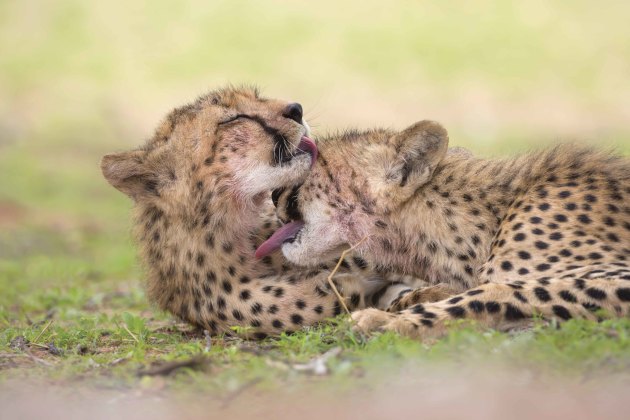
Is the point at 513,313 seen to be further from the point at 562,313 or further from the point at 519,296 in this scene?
the point at 562,313

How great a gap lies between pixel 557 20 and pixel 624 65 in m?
2.97

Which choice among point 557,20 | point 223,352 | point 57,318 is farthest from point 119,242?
point 557,20

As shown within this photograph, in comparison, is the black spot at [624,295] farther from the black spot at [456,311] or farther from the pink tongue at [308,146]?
the pink tongue at [308,146]

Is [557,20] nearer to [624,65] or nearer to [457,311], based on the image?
[624,65]

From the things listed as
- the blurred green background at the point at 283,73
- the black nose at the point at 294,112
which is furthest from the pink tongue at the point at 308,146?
the blurred green background at the point at 283,73

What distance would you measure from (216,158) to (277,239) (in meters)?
0.48

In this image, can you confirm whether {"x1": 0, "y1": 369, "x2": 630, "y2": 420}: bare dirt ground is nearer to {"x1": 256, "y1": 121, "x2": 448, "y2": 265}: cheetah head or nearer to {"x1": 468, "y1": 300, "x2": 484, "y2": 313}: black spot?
{"x1": 468, "y1": 300, "x2": 484, "y2": 313}: black spot

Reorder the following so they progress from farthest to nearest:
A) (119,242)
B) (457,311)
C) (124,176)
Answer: (119,242) → (124,176) → (457,311)

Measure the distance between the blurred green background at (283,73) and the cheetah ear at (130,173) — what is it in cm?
595

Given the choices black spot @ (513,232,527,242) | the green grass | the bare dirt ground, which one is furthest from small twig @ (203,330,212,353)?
black spot @ (513,232,527,242)

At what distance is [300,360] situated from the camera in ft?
11.3

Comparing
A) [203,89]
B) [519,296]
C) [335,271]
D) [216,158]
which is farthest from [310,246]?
[203,89]

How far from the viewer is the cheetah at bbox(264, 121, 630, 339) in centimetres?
387

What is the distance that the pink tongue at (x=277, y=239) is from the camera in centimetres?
461
